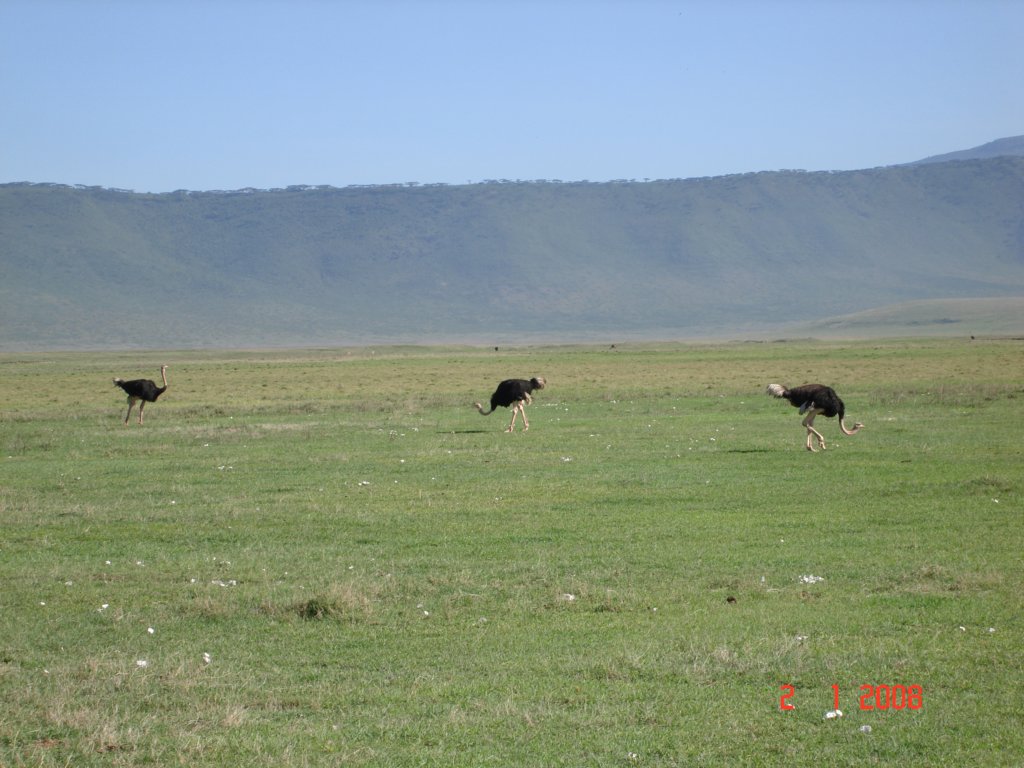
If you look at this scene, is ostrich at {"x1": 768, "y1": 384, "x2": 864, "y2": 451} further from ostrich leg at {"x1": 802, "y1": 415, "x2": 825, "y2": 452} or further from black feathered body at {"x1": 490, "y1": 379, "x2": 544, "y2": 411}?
black feathered body at {"x1": 490, "y1": 379, "x2": 544, "y2": 411}

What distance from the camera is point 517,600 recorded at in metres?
11.4

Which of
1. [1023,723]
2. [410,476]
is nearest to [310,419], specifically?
[410,476]

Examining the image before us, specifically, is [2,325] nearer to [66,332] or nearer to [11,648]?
[66,332]

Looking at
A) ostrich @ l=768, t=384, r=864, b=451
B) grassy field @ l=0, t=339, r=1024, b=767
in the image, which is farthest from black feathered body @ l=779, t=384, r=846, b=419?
grassy field @ l=0, t=339, r=1024, b=767

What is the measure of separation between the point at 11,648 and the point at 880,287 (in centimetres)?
19099

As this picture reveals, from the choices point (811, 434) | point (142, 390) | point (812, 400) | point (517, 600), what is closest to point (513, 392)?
point (812, 400)

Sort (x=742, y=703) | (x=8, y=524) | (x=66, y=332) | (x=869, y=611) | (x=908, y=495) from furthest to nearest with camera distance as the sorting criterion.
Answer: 1. (x=66, y=332)
2. (x=908, y=495)
3. (x=8, y=524)
4. (x=869, y=611)
5. (x=742, y=703)

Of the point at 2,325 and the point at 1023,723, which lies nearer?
the point at 1023,723

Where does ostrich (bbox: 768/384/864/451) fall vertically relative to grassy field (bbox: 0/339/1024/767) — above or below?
above

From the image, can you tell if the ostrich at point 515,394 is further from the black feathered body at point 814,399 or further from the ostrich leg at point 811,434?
the ostrich leg at point 811,434

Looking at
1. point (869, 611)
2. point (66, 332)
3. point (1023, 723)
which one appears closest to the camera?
point (1023, 723)

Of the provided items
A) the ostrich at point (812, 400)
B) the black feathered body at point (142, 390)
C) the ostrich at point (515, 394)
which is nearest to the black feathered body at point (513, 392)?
the ostrich at point (515, 394)

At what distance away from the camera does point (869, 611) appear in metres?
10.7

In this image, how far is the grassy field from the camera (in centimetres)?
785
